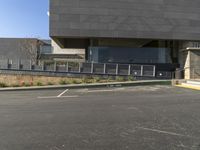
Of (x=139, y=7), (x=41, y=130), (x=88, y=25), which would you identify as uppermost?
(x=139, y=7)

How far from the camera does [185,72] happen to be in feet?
95.8

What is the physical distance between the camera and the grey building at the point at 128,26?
102ft

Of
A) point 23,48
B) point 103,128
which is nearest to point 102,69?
point 103,128

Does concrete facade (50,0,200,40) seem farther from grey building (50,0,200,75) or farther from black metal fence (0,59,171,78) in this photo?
black metal fence (0,59,171,78)

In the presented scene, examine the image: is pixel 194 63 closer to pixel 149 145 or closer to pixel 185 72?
pixel 185 72

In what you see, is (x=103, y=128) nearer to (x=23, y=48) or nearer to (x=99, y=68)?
(x=99, y=68)

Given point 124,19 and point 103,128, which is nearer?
point 103,128

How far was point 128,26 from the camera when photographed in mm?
31719

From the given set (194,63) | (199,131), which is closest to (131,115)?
(199,131)

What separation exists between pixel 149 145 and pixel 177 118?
3.10 metres

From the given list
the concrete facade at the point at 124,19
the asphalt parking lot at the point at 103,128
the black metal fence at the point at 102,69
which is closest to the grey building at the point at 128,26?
the concrete facade at the point at 124,19

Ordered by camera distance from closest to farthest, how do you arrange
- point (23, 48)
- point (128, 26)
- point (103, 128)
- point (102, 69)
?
point (103, 128) → point (102, 69) → point (128, 26) → point (23, 48)

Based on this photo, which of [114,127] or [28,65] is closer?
[114,127]

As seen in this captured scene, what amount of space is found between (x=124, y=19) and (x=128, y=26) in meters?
0.85
